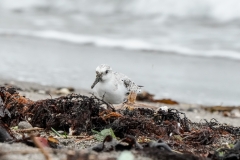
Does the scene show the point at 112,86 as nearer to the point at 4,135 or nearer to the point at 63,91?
the point at 4,135

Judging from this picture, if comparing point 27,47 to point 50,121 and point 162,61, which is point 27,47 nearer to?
point 162,61

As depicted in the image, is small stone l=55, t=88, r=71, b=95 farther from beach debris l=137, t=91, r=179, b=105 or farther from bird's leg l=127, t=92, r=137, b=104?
bird's leg l=127, t=92, r=137, b=104

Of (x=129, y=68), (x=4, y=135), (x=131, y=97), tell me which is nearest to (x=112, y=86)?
(x=131, y=97)

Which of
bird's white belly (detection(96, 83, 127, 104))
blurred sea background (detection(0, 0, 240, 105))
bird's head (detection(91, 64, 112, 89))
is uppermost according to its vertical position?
blurred sea background (detection(0, 0, 240, 105))

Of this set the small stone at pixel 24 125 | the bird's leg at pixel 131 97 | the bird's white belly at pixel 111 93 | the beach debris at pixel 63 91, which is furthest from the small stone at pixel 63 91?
the small stone at pixel 24 125

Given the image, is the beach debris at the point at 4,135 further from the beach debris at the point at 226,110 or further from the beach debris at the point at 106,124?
the beach debris at the point at 226,110

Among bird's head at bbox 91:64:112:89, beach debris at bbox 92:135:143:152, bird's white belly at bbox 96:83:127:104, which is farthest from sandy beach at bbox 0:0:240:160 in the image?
bird's head at bbox 91:64:112:89
